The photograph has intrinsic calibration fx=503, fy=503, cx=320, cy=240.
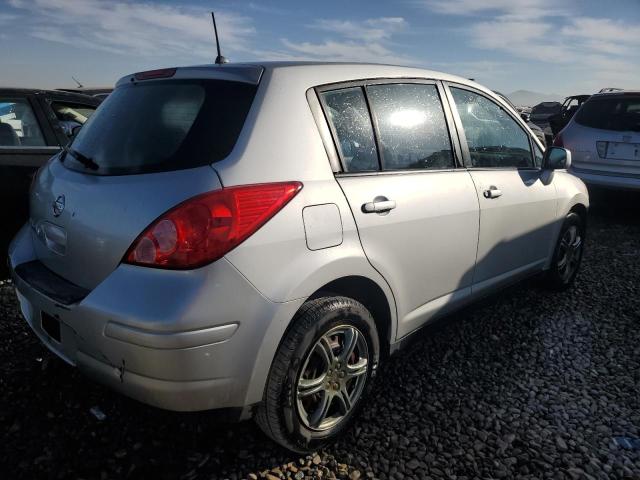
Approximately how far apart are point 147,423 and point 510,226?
2.35 m

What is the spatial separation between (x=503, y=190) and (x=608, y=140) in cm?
420

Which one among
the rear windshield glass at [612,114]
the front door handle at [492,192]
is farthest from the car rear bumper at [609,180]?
the front door handle at [492,192]

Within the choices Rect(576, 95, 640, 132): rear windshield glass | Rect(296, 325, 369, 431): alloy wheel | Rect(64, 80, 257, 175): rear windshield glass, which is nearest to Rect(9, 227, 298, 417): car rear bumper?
Rect(296, 325, 369, 431): alloy wheel

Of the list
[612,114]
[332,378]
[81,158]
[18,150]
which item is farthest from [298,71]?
[612,114]

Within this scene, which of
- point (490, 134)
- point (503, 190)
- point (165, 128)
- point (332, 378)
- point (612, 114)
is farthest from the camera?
point (612, 114)

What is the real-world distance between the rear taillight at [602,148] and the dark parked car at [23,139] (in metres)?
5.99

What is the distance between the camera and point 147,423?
2357mm

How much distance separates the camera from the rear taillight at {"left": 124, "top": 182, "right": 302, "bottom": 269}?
1.69 metres

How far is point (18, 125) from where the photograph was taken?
4059 millimetres

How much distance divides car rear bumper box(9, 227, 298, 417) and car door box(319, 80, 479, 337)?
604 mm

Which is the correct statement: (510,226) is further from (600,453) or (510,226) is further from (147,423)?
(147,423)

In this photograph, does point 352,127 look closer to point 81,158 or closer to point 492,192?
point 492,192

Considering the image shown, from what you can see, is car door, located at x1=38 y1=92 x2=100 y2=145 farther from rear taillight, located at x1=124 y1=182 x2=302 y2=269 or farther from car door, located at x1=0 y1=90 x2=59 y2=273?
rear taillight, located at x1=124 y1=182 x2=302 y2=269

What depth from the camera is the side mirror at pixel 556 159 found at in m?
3.56
